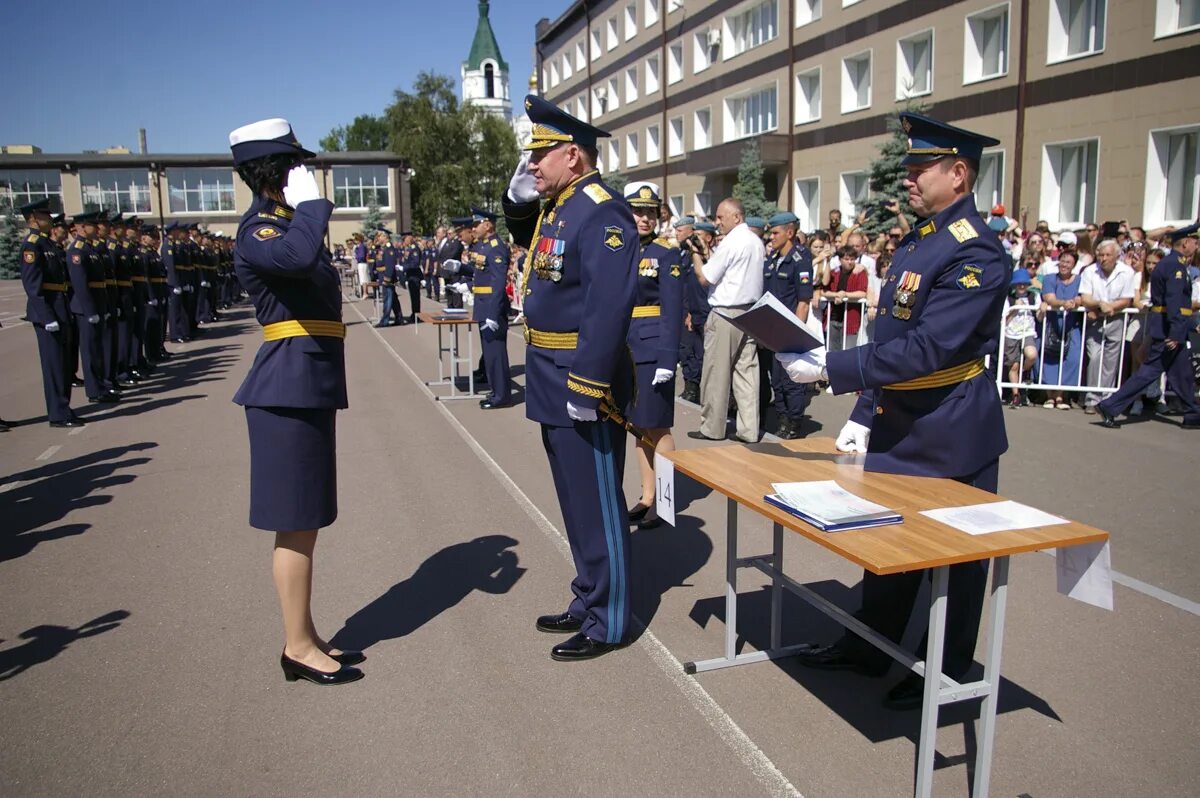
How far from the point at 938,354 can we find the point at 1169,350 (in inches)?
291

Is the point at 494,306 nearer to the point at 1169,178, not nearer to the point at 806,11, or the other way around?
the point at 1169,178

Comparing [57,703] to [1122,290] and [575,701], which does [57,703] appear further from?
[1122,290]

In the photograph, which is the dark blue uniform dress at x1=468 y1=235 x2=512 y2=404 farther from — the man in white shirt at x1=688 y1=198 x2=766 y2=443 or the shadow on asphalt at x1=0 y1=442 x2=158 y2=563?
the shadow on asphalt at x1=0 y1=442 x2=158 y2=563

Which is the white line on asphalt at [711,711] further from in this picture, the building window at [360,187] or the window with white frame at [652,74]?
the building window at [360,187]

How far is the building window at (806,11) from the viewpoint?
93.8ft

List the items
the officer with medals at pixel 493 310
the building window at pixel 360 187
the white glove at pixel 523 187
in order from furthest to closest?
1. the building window at pixel 360 187
2. the officer with medals at pixel 493 310
3. the white glove at pixel 523 187

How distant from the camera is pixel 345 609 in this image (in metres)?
4.75

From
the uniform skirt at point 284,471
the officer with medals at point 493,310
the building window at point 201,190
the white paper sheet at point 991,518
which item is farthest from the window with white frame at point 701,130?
the white paper sheet at point 991,518

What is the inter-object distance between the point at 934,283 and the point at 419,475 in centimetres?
520

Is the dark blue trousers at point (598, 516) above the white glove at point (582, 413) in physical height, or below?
below

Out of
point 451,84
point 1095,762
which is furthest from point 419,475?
point 451,84

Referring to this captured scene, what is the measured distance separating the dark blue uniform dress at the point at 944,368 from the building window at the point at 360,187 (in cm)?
6092

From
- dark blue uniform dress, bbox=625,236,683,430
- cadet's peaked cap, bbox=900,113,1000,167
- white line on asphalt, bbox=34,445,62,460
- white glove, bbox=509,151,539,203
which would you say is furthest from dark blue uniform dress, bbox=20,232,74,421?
cadet's peaked cap, bbox=900,113,1000,167

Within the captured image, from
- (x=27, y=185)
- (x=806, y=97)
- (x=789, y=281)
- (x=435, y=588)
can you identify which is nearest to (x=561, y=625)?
(x=435, y=588)
